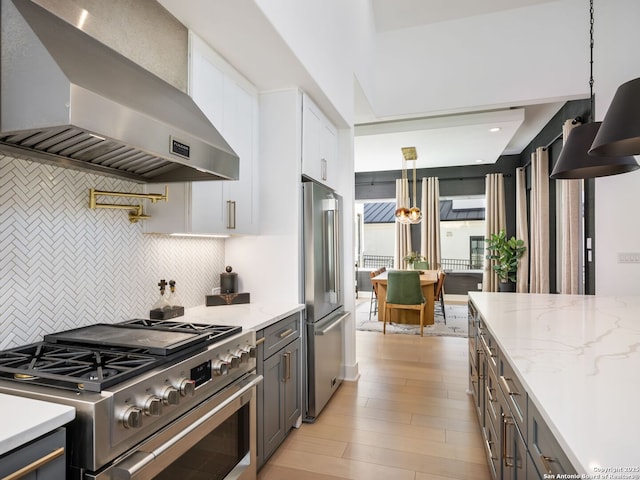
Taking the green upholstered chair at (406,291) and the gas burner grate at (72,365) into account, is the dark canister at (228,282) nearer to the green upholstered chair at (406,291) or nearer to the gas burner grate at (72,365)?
the gas burner grate at (72,365)

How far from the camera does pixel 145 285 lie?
211 centimetres

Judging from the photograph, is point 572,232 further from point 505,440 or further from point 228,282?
point 228,282

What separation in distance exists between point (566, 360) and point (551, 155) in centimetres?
553

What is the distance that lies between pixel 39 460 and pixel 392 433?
222 centimetres

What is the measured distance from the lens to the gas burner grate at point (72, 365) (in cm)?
111

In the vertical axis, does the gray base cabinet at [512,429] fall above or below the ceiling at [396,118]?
below

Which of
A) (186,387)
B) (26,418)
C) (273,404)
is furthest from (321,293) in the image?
Result: (26,418)

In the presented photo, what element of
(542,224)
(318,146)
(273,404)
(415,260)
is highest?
(318,146)

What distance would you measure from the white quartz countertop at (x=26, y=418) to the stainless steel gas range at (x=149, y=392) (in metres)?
0.04

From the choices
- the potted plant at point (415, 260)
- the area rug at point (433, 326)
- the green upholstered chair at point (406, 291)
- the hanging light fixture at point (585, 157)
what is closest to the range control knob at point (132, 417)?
the hanging light fixture at point (585, 157)

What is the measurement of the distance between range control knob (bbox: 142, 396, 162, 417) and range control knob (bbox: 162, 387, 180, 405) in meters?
0.02

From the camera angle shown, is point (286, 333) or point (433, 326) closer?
point (286, 333)

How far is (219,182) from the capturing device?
2248 mm

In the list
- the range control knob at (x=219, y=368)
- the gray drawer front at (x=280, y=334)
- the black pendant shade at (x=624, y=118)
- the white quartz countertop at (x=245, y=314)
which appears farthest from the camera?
the gray drawer front at (x=280, y=334)
